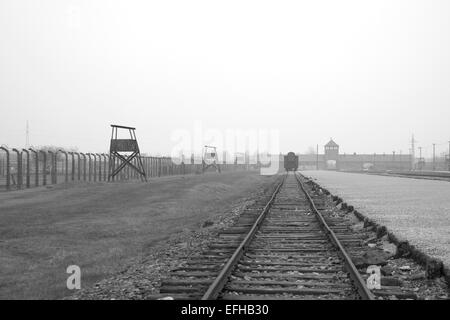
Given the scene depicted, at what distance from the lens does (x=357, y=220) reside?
49.0 feet

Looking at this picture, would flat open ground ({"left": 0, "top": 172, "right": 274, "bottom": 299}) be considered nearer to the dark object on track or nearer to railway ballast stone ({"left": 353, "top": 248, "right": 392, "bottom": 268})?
railway ballast stone ({"left": 353, "top": 248, "right": 392, "bottom": 268})

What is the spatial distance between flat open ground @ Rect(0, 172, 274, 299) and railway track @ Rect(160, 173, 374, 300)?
1.77 m

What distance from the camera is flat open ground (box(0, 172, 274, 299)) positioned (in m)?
8.36

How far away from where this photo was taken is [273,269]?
7.65 metres

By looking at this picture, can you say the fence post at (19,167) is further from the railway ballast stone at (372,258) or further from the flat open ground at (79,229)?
the railway ballast stone at (372,258)

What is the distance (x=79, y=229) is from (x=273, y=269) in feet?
25.2

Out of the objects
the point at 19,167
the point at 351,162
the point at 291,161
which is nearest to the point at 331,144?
the point at 351,162
